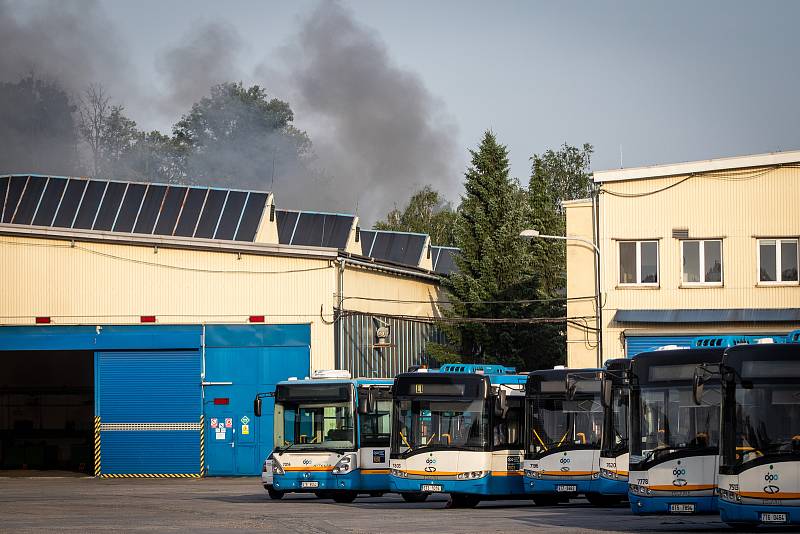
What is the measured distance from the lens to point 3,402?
59.4 metres

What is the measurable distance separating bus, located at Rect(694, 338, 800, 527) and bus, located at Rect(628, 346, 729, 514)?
60.3 inches

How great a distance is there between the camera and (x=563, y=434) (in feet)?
90.5

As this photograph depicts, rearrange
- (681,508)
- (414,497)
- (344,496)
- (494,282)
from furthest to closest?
(494,282) → (414,497) → (344,496) → (681,508)

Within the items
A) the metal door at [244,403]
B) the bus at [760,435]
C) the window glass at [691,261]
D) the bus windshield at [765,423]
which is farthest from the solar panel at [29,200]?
the bus windshield at [765,423]

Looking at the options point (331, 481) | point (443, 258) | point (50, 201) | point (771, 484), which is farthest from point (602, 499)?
point (443, 258)

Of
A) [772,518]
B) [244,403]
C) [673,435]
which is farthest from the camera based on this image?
[244,403]

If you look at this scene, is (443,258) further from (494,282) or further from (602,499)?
(602,499)

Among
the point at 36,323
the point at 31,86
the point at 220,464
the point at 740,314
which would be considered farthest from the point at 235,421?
the point at 31,86

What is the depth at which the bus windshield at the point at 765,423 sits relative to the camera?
1825 centimetres

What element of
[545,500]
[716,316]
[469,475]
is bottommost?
[545,500]

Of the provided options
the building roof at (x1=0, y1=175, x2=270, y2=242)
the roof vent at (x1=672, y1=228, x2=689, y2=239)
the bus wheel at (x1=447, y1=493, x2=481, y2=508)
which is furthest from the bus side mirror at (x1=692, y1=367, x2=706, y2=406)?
the building roof at (x1=0, y1=175, x2=270, y2=242)

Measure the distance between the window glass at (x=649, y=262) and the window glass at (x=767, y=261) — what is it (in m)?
3.25

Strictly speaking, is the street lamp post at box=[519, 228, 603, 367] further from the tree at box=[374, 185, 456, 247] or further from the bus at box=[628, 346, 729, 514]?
the tree at box=[374, 185, 456, 247]

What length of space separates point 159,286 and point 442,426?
2067 centimetres
